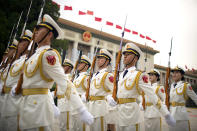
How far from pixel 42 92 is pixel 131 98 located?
1851 mm

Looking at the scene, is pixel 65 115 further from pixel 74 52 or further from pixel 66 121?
pixel 74 52

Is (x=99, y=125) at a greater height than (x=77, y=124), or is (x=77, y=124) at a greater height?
(x=99, y=125)

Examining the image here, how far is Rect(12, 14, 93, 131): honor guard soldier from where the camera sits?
5.97 ft

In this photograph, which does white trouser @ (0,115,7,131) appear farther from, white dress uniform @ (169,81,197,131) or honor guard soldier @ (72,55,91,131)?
white dress uniform @ (169,81,197,131)

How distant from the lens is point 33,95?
1956mm

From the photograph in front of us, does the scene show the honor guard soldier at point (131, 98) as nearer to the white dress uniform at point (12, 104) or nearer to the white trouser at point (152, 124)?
the white trouser at point (152, 124)

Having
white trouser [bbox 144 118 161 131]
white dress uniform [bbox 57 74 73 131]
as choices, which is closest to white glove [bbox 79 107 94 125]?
white dress uniform [bbox 57 74 73 131]

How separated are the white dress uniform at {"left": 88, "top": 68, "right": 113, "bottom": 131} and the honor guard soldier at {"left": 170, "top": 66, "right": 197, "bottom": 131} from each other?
84.7 inches

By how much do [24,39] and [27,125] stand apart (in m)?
2.47

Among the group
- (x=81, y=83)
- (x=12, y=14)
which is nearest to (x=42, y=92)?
(x=81, y=83)

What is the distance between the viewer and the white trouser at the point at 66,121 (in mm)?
4219

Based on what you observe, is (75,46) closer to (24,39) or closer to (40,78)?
(24,39)

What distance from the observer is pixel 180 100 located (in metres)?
4.17

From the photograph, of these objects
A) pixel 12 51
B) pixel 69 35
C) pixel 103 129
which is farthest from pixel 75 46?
pixel 103 129
